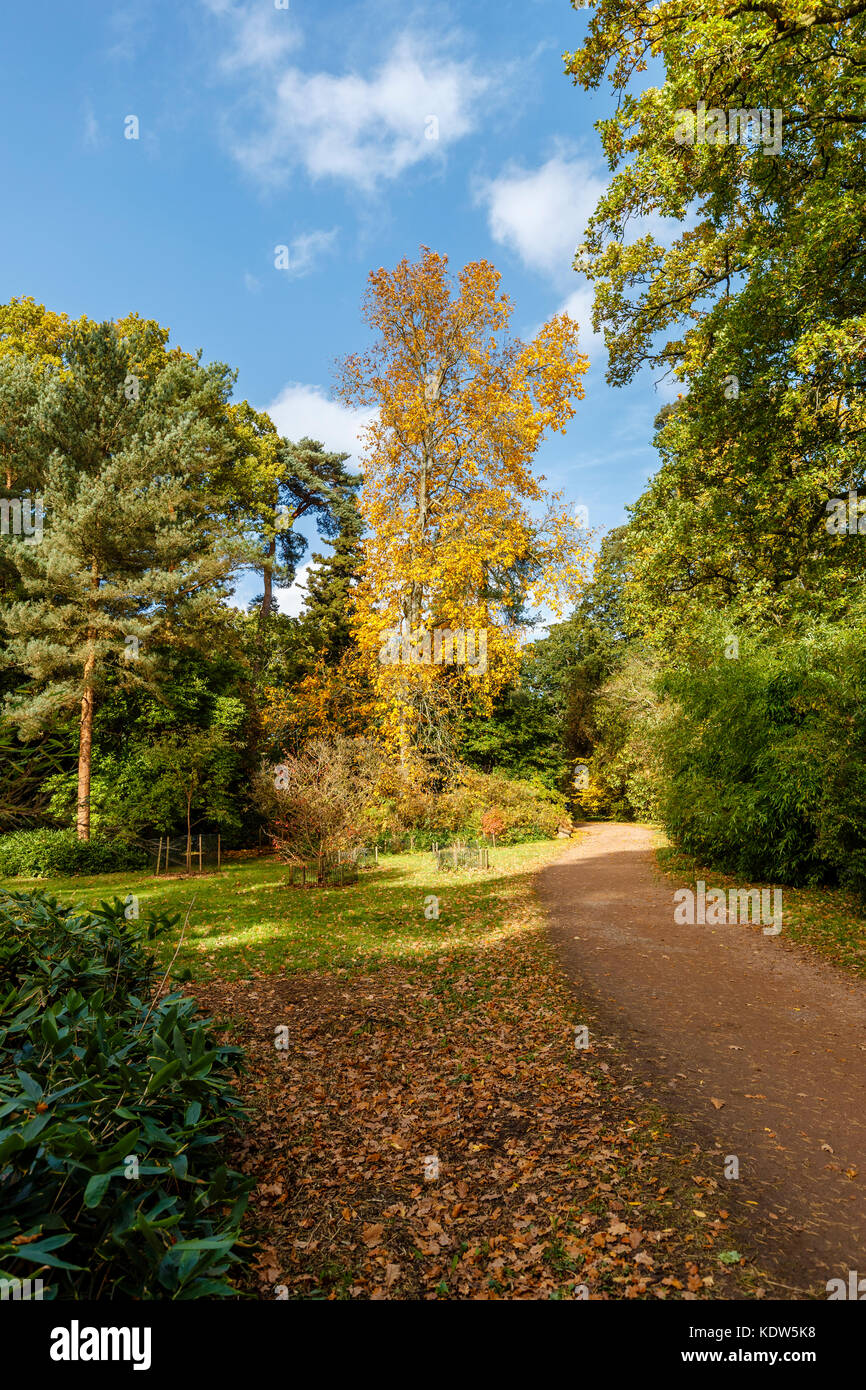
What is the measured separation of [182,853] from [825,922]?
18480 mm

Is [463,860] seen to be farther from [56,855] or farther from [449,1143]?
[449,1143]

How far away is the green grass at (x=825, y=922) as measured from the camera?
24.3 feet

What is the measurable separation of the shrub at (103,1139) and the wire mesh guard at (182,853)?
16340 mm

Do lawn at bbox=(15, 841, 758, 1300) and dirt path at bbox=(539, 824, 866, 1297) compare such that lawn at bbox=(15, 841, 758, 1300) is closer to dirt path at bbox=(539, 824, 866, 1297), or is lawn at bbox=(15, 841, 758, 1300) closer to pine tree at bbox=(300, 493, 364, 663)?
dirt path at bbox=(539, 824, 866, 1297)

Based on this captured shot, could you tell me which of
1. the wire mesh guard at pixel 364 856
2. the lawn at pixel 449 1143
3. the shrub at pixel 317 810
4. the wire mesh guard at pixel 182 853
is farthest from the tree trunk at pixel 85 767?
the lawn at pixel 449 1143

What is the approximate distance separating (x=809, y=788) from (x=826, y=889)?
1911mm

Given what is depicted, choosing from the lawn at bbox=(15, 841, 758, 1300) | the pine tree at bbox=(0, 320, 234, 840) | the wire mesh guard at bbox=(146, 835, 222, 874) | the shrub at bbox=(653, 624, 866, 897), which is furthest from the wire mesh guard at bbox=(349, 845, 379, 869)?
the pine tree at bbox=(0, 320, 234, 840)

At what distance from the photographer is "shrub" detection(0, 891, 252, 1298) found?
6.36ft

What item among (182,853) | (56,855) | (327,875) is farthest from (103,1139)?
(182,853)

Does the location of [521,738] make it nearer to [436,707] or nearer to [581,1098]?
[436,707]

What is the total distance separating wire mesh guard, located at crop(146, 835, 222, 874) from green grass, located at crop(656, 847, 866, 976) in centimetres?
1495

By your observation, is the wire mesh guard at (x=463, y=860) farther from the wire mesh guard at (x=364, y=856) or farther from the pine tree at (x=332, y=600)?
the pine tree at (x=332, y=600)

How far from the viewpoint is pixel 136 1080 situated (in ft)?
8.75

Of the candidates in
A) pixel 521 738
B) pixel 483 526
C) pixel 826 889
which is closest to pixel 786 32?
pixel 483 526
